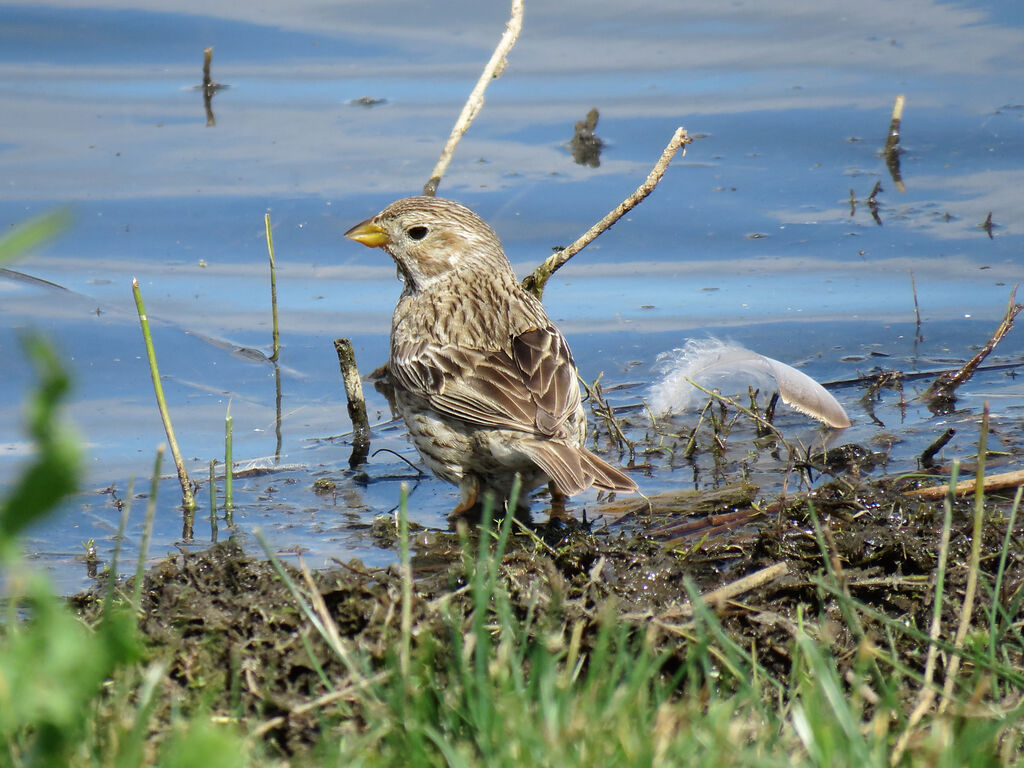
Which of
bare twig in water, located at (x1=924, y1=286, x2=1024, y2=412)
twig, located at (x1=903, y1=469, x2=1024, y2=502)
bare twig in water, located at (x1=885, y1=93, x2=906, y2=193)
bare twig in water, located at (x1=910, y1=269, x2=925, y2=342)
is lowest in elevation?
twig, located at (x1=903, y1=469, x2=1024, y2=502)

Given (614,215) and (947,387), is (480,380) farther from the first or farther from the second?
(947,387)

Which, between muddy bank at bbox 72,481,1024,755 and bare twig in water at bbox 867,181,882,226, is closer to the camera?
muddy bank at bbox 72,481,1024,755

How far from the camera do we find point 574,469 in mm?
5371

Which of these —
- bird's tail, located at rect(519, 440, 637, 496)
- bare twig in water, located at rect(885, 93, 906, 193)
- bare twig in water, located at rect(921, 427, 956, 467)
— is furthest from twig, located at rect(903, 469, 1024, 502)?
bare twig in water, located at rect(885, 93, 906, 193)

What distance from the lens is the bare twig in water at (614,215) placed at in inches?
270

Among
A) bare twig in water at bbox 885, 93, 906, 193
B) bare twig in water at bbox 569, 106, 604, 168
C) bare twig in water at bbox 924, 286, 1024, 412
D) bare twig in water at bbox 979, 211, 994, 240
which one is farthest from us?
bare twig in water at bbox 569, 106, 604, 168

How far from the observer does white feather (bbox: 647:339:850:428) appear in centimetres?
684

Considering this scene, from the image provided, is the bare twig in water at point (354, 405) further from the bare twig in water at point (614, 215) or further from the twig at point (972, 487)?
the twig at point (972, 487)

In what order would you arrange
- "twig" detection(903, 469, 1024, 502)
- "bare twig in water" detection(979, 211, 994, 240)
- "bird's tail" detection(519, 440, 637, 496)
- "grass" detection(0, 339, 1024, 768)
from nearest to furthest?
"grass" detection(0, 339, 1024, 768) < "twig" detection(903, 469, 1024, 502) < "bird's tail" detection(519, 440, 637, 496) < "bare twig in water" detection(979, 211, 994, 240)

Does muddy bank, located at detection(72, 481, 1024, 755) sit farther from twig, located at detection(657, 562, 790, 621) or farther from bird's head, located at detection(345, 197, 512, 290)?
bird's head, located at detection(345, 197, 512, 290)

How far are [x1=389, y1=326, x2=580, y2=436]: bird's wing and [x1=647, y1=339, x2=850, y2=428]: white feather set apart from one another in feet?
3.54

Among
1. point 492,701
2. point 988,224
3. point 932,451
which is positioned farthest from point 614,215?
point 492,701

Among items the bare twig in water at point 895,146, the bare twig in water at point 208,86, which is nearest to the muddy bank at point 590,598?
the bare twig in water at point 895,146

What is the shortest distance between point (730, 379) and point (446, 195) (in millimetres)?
3576
